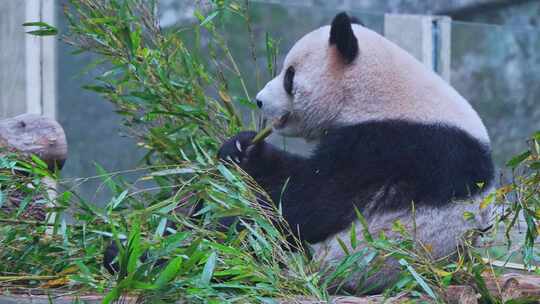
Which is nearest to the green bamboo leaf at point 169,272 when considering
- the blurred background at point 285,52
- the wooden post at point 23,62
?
the blurred background at point 285,52

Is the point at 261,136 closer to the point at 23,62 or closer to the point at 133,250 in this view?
the point at 133,250

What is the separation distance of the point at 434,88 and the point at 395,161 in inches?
16.4

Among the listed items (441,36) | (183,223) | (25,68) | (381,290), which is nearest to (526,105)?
(441,36)

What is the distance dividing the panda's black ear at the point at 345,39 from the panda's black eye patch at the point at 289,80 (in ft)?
0.88

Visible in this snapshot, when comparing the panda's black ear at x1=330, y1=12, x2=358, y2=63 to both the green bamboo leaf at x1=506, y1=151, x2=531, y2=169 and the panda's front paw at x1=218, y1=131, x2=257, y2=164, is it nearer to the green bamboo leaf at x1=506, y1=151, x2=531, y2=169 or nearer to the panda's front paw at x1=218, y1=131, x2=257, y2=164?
the panda's front paw at x1=218, y1=131, x2=257, y2=164

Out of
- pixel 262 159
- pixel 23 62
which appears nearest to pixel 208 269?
pixel 262 159

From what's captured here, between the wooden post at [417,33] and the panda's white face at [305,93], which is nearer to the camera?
the panda's white face at [305,93]

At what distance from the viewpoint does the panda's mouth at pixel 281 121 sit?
375 cm

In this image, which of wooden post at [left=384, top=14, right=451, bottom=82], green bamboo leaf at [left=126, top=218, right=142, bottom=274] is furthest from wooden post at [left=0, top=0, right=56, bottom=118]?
wooden post at [left=384, top=14, right=451, bottom=82]

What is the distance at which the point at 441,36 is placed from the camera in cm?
733

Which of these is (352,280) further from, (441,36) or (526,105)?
(526,105)

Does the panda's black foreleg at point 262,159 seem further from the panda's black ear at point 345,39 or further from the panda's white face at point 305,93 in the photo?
the panda's black ear at point 345,39

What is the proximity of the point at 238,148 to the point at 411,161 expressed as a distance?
2.61 feet

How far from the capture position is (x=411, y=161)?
3223 mm
